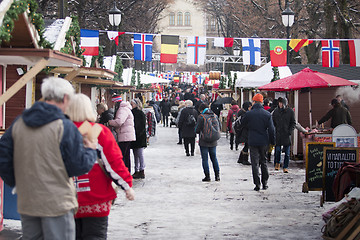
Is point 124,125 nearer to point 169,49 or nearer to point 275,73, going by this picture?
point 169,49

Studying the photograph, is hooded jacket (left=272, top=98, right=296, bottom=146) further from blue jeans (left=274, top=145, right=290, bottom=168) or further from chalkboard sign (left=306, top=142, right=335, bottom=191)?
chalkboard sign (left=306, top=142, right=335, bottom=191)

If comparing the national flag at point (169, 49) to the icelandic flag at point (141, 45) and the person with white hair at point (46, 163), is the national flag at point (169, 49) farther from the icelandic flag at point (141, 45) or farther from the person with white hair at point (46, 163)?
the person with white hair at point (46, 163)

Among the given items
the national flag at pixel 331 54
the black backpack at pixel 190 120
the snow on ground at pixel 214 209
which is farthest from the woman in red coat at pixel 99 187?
the national flag at pixel 331 54

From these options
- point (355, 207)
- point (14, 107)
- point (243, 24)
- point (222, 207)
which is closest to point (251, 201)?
point (222, 207)

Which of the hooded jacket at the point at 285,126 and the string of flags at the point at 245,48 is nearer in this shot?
the hooded jacket at the point at 285,126

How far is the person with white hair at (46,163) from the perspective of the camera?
4.50m

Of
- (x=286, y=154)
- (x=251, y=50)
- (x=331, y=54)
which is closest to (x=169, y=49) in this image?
(x=251, y=50)

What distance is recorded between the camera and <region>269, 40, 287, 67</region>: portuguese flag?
21.6 metres

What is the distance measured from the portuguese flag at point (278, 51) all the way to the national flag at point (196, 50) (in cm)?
231

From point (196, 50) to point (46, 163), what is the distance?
17587 mm

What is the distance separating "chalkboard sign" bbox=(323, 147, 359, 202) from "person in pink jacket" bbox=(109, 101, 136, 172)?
170 inches

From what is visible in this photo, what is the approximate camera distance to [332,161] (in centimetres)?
1004

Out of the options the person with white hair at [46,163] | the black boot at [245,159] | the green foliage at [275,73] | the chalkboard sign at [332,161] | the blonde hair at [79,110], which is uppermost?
the green foliage at [275,73]

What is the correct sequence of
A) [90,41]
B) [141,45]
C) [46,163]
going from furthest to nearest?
[141,45] → [90,41] → [46,163]
